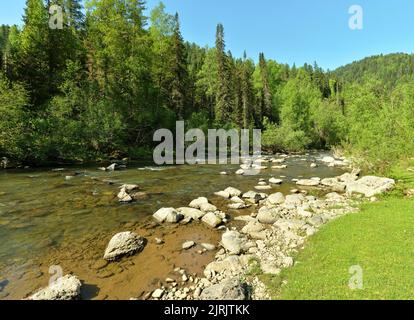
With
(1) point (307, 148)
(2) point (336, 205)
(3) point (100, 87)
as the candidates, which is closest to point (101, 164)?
(3) point (100, 87)

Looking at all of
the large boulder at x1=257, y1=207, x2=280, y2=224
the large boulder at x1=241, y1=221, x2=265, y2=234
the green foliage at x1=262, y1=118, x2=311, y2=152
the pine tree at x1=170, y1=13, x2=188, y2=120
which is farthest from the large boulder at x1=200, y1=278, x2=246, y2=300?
the green foliage at x1=262, y1=118, x2=311, y2=152

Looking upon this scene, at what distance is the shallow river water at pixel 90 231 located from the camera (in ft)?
26.0

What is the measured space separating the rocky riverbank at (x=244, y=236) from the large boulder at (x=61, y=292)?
0.08ft

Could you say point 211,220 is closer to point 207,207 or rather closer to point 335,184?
point 207,207

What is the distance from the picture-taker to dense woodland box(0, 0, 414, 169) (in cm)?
2473

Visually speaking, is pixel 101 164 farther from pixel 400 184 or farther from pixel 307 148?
pixel 307 148

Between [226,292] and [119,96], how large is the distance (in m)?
34.0

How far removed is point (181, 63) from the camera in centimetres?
4412

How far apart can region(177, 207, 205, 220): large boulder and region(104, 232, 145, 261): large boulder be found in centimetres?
352

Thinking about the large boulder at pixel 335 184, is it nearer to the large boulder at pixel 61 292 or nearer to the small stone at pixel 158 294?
the small stone at pixel 158 294

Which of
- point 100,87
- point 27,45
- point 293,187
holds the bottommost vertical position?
point 293,187

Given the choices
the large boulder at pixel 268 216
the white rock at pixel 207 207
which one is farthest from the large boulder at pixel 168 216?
the large boulder at pixel 268 216

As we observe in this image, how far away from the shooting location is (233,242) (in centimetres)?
1003
